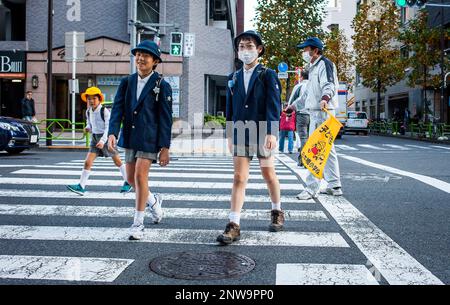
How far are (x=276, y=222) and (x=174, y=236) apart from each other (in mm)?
1029

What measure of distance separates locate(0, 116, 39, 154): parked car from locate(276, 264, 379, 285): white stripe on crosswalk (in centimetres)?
1202

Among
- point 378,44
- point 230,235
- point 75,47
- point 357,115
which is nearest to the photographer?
point 230,235

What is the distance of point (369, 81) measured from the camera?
44469mm

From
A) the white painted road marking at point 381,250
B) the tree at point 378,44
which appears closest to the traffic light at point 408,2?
the white painted road marking at point 381,250

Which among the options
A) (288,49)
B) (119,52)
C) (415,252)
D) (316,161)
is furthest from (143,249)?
(288,49)

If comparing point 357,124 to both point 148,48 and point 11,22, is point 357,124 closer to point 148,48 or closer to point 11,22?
point 11,22

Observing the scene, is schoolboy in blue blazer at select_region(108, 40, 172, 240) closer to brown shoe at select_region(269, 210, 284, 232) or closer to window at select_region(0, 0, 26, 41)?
brown shoe at select_region(269, 210, 284, 232)

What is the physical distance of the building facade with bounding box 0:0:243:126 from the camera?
93.7 feet

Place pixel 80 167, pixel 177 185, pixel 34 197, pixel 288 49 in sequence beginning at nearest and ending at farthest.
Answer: pixel 34 197 → pixel 177 185 → pixel 80 167 → pixel 288 49

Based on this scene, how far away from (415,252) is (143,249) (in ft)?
7.54

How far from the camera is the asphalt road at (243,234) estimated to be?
12.1 ft

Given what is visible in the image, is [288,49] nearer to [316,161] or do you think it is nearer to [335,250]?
[316,161]

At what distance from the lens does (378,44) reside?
1720 inches

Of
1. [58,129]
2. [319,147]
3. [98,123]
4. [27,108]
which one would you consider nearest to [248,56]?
[319,147]
